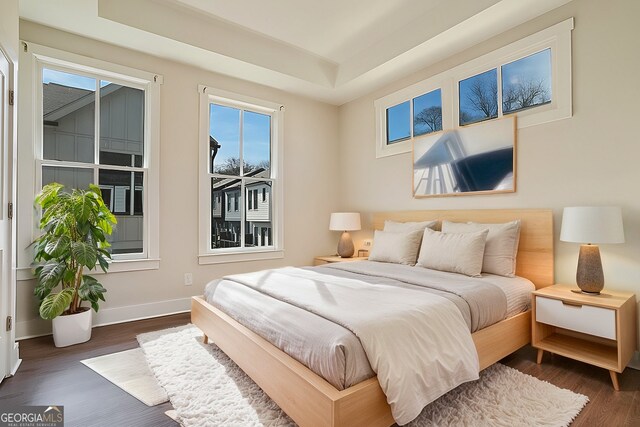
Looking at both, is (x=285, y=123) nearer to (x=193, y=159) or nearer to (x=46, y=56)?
(x=193, y=159)

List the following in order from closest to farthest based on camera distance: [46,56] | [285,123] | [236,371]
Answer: [236,371] → [46,56] → [285,123]

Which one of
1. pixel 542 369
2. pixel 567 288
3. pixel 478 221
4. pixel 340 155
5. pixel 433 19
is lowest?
pixel 542 369

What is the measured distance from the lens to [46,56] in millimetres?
2871

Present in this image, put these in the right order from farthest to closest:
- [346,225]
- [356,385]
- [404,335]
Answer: [346,225], [404,335], [356,385]

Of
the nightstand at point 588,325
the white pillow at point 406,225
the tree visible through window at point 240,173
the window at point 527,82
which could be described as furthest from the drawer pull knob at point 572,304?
the tree visible through window at point 240,173

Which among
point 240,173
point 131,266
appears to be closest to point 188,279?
point 131,266

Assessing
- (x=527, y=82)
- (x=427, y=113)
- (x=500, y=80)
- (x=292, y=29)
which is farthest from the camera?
(x=427, y=113)

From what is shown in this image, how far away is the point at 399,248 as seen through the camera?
3250 millimetres

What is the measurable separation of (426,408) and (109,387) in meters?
1.94

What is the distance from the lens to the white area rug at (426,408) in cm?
166

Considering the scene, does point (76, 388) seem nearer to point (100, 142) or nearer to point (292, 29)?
point (100, 142)

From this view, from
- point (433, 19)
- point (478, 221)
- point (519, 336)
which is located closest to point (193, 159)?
point (433, 19)

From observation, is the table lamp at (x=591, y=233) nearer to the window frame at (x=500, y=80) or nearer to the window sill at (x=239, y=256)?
the window frame at (x=500, y=80)

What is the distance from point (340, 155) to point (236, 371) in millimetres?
3545
